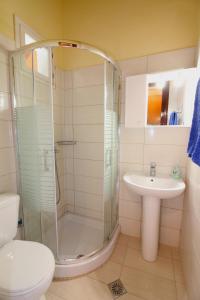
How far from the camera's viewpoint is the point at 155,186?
176 centimetres

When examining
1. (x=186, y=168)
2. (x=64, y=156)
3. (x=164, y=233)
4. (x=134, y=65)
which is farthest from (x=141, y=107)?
(x=164, y=233)

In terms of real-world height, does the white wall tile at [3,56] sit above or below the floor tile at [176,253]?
above

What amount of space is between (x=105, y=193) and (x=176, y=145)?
942 millimetres

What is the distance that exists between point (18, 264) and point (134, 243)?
54.2 inches

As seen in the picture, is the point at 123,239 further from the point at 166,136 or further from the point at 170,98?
the point at 170,98

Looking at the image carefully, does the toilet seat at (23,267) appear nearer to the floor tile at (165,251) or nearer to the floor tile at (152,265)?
the floor tile at (152,265)

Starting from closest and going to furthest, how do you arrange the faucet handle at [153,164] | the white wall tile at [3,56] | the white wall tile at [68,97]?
the white wall tile at [3,56], the faucet handle at [153,164], the white wall tile at [68,97]

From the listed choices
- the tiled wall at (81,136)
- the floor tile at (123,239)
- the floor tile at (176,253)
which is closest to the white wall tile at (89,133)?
the tiled wall at (81,136)

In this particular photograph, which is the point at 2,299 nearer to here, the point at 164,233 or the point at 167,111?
the point at 164,233

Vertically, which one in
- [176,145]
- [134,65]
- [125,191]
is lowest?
[125,191]

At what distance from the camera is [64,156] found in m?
2.28

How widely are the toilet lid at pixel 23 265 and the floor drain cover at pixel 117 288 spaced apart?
0.66 meters

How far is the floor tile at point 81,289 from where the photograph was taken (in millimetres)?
1327

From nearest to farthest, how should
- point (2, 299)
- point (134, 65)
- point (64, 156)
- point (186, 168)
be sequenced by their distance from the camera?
point (2, 299) → point (186, 168) → point (134, 65) → point (64, 156)
